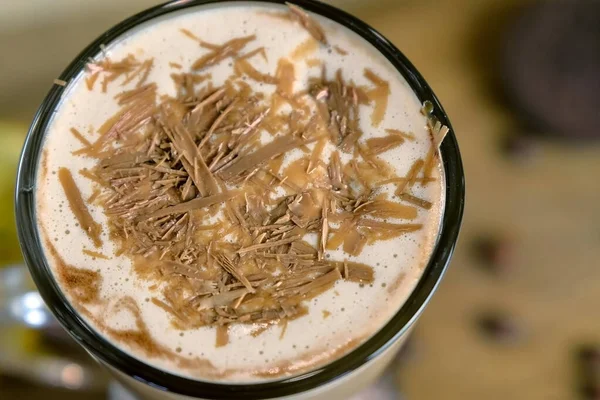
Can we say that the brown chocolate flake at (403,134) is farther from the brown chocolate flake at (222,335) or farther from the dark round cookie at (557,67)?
the dark round cookie at (557,67)

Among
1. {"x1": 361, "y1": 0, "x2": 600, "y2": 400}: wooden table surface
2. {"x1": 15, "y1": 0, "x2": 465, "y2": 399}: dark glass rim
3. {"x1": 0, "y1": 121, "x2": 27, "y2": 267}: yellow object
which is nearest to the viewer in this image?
{"x1": 15, "y1": 0, "x2": 465, "y2": 399}: dark glass rim

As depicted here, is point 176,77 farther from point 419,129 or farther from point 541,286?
point 541,286

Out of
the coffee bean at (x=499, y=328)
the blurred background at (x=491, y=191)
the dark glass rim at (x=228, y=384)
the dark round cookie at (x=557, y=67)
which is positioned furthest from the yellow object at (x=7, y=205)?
the dark round cookie at (x=557, y=67)

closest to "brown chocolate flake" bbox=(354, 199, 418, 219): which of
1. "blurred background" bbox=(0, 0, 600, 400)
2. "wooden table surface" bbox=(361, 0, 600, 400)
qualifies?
"blurred background" bbox=(0, 0, 600, 400)

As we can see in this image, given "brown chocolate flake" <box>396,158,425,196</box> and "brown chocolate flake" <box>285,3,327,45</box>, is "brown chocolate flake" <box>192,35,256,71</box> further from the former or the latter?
"brown chocolate flake" <box>396,158,425,196</box>

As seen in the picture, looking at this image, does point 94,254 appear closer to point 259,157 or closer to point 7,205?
point 259,157

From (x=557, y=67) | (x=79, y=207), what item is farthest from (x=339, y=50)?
(x=557, y=67)

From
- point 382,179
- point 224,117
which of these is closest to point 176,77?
point 224,117
